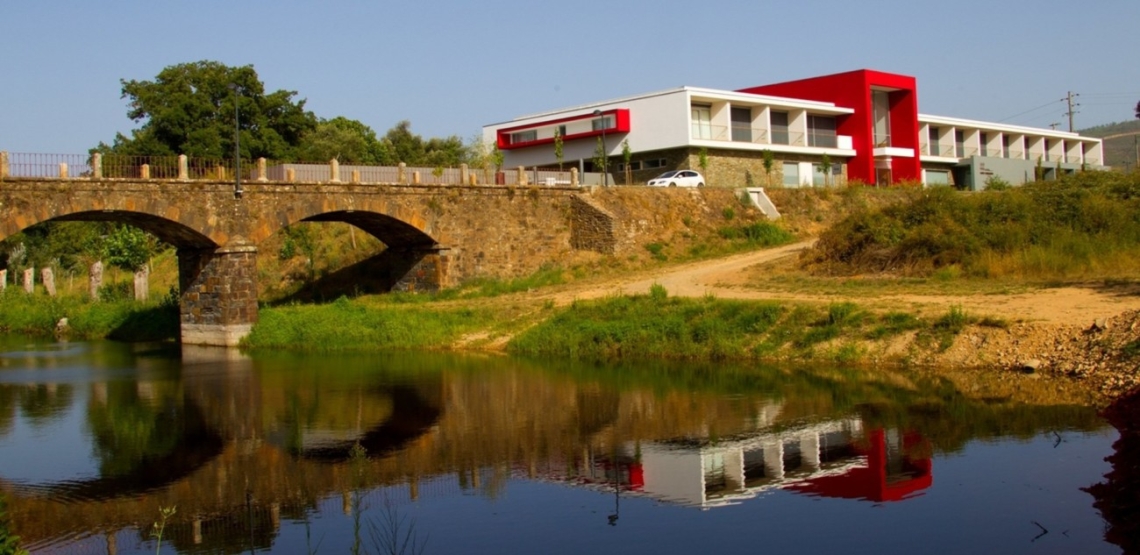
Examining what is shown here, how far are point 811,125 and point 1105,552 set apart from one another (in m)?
49.2

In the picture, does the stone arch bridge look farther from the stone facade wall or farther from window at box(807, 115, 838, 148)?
window at box(807, 115, 838, 148)

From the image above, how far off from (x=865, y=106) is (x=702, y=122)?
9.86m

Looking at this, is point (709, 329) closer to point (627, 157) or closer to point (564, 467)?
point (564, 467)

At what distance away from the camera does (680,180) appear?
4741 centimetres

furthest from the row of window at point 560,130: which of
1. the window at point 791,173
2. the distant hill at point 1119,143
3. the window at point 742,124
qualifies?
the distant hill at point 1119,143

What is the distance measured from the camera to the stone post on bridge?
109ft

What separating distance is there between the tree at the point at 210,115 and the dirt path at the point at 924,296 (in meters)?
32.4

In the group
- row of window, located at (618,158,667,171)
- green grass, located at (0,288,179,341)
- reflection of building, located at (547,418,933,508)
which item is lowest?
reflection of building, located at (547,418,933,508)

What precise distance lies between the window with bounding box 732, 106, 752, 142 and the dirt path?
1885cm

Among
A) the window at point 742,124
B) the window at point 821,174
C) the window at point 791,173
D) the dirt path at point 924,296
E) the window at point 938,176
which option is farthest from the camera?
the window at point 938,176

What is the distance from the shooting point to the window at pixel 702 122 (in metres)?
52.1

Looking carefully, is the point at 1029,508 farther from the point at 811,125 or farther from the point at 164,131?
the point at 164,131

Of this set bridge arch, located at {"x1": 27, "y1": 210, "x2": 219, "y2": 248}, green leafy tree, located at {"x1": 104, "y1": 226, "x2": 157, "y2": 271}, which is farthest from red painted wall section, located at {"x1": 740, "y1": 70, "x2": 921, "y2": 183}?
bridge arch, located at {"x1": 27, "y1": 210, "x2": 219, "y2": 248}

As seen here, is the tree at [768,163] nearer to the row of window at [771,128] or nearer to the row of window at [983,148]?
the row of window at [771,128]
